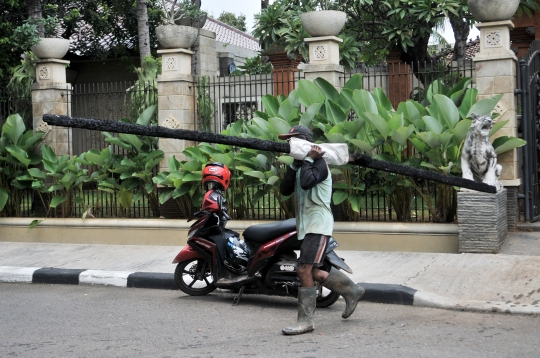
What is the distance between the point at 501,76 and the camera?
10258 millimetres

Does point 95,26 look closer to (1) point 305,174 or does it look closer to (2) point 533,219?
(2) point 533,219

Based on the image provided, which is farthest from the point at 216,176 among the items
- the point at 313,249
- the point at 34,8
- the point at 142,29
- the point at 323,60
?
the point at 142,29

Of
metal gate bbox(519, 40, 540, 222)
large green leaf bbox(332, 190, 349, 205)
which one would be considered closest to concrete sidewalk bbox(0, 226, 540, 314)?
metal gate bbox(519, 40, 540, 222)

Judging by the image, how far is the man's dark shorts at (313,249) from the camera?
6.43m

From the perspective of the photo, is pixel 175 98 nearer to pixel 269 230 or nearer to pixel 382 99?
pixel 382 99

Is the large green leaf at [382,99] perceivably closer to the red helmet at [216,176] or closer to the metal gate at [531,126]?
the metal gate at [531,126]

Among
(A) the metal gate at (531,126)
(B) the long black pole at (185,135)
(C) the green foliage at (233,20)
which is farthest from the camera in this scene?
(C) the green foliage at (233,20)

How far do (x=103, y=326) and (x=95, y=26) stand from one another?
1636 centimetres

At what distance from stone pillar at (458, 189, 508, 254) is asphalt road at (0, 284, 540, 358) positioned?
235cm

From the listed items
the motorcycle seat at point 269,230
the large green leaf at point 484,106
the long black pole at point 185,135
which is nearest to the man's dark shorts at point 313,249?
the motorcycle seat at point 269,230

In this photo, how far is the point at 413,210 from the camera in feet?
37.2

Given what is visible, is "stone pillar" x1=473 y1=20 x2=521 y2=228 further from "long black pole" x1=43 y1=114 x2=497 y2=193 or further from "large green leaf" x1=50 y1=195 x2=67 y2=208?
"large green leaf" x1=50 y1=195 x2=67 y2=208

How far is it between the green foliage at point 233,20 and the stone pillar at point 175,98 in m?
A: 49.8

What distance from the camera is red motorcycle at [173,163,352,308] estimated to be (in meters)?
7.33
